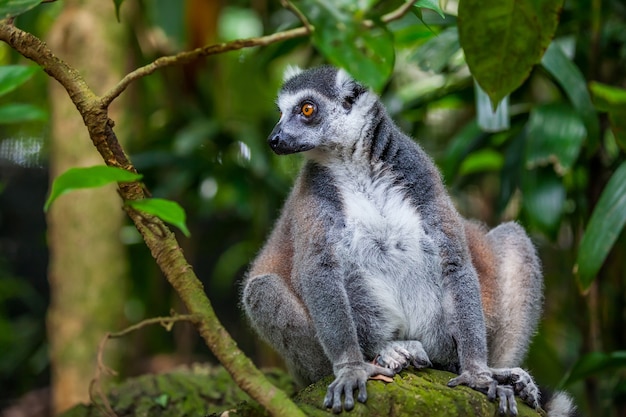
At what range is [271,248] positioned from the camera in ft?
14.5

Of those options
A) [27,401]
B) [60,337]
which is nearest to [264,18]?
[60,337]

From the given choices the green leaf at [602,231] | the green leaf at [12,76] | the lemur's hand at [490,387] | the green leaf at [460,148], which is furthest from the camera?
the green leaf at [460,148]

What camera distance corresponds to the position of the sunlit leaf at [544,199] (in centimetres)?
545

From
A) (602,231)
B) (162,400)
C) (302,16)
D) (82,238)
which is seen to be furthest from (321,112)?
(82,238)

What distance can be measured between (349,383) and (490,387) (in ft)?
2.24

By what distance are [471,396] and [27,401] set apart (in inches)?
263

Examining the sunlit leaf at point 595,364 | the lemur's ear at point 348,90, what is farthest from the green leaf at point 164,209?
the sunlit leaf at point 595,364

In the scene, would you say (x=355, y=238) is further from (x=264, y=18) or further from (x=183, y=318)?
(x=264, y=18)

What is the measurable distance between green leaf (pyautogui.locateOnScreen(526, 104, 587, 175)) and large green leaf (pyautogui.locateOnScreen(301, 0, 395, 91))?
2.89m

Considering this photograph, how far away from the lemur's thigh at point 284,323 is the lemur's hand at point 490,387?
2.52 feet

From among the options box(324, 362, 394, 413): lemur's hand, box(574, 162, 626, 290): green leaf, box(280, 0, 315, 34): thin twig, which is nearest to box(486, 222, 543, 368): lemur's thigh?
box(574, 162, 626, 290): green leaf

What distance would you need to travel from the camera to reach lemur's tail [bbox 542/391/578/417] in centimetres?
384

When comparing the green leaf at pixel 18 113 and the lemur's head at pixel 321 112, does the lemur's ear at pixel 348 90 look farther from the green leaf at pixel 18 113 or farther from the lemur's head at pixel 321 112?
the green leaf at pixel 18 113

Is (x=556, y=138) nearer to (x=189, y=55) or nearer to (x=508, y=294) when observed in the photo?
(x=508, y=294)
